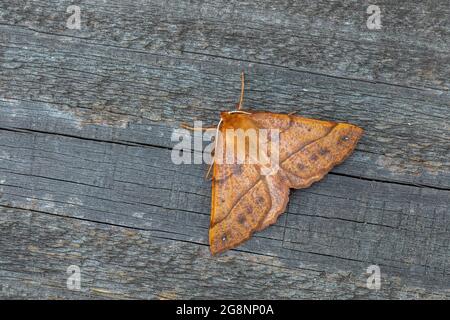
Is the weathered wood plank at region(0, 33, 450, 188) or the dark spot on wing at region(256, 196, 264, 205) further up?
the weathered wood plank at region(0, 33, 450, 188)

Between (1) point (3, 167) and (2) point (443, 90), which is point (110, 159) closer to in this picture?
(1) point (3, 167)

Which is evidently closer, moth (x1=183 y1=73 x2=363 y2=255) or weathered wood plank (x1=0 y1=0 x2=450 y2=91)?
moth (x1=183 y1=73 x2=363 y2=255)

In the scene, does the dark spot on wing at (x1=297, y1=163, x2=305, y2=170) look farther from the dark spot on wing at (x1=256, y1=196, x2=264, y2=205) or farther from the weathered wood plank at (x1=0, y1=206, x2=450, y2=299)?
the weathered wood plank at (x1=0, y1=206, x2=450, y2=299)

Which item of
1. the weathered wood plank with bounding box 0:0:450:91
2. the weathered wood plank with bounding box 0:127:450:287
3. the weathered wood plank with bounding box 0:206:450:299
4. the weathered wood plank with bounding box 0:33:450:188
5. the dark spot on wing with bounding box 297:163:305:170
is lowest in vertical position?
the weathered wood plank with bounding box 0:206:450:299

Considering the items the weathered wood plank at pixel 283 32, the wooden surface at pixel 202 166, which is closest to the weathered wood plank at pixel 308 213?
the wooden surface at pixel 202 166

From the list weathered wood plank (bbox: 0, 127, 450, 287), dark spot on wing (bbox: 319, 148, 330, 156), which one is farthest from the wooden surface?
dark spot on wing (bbox: 319, 148, 330, 156)
